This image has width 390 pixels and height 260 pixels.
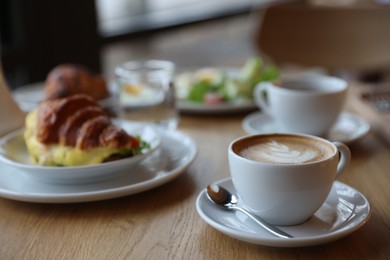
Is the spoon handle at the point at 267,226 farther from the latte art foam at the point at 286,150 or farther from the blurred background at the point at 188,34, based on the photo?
the blurred background at the point at 188,34

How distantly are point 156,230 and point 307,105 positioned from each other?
47cm

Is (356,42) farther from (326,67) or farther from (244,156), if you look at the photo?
(244,156)

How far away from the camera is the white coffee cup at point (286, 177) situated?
744 mm

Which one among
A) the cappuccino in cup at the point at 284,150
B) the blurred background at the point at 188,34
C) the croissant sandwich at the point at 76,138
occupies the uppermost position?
the cappuccino in cup at the point at 284,150

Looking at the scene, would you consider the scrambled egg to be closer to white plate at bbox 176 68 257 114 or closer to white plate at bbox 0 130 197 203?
white plate at bbox 0 130 197 203

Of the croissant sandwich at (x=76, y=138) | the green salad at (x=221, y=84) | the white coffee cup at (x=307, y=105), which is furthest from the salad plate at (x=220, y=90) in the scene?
the croissant sandwich at (x=76, y=138)

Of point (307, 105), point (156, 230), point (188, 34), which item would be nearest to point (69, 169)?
point (156, 230)

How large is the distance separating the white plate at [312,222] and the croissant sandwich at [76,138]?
0.19 meters

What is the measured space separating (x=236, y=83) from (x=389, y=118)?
15.9 inches

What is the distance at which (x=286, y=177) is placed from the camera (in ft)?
2.43

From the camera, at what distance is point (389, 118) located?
4.05 ft

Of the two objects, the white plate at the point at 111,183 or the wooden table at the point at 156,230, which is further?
the white plate at the point at 111,183

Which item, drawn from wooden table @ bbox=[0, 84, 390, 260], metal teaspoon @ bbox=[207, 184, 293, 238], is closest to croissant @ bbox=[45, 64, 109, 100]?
wooden table @ bbox=[0, 84, 390, 260]

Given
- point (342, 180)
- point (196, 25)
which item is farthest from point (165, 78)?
point (196, 25)
